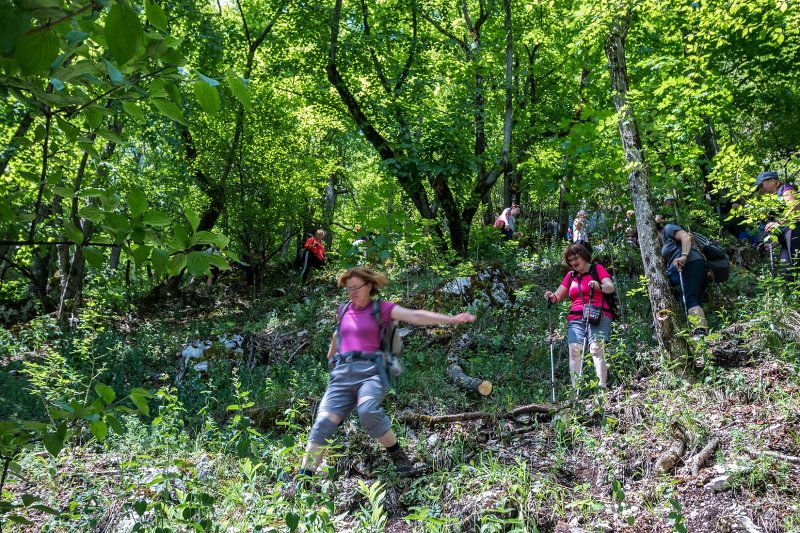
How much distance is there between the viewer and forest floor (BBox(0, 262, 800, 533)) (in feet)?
13.1

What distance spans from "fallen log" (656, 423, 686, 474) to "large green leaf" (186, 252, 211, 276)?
4.45m

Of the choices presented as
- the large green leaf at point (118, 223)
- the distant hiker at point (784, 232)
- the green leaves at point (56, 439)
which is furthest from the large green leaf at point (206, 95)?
the distant hiker at point (784, 232)

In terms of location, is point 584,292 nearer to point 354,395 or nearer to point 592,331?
point 592,331

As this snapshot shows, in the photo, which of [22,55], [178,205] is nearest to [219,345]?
[178,205]

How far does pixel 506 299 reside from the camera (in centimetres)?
1028

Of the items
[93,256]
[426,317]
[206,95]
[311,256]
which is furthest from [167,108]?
[311,256]

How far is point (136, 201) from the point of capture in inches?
65.6

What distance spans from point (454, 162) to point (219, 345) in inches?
230

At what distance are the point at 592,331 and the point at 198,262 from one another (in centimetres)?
558

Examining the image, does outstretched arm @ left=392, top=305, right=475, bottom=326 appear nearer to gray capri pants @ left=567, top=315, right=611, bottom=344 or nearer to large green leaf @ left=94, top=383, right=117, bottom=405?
gray capri pants @ left=567, top=315, right=611, bottom=344

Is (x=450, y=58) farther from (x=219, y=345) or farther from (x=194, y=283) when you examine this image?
(x=194, y=283)

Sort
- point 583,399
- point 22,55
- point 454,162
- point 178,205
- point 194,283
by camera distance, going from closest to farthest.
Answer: point 22,55 < point 583,399 < point 454,162 < point 178,205 < point 194,283

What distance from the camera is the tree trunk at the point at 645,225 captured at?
6305 millimetres

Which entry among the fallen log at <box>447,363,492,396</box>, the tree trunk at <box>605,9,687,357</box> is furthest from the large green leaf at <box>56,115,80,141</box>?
the tree trunk at <box>605,9,687,357</box>
